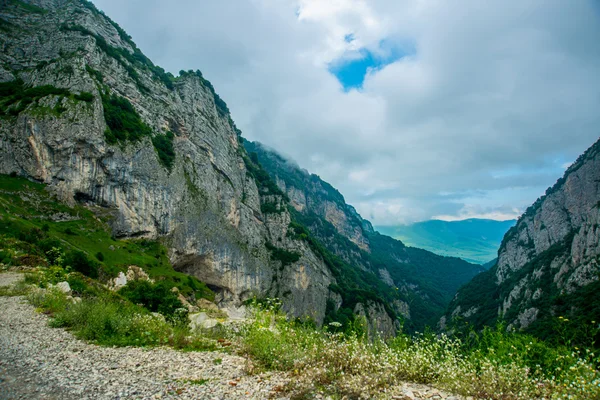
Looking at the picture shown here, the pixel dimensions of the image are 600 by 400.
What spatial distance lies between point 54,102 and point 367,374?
254 feet

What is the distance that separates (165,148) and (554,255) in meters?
137

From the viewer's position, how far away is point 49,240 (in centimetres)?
3581

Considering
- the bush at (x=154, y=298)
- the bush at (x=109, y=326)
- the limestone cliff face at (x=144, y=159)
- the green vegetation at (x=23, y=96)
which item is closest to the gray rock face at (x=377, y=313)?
the limestone cliff face at (x=144, y=159)

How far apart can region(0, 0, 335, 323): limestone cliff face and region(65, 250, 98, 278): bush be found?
962 inches

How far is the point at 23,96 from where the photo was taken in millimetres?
59500

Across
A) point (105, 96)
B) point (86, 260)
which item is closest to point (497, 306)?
point (86, 260)

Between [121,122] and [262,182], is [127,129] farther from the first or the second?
[262,182]

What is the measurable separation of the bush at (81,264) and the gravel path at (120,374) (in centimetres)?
2725

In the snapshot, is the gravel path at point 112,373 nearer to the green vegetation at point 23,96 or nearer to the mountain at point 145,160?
the mountain at point 145,160

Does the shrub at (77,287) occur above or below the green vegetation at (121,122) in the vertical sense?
below

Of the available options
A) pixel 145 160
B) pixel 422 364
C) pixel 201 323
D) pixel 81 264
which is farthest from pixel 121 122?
pixel 422 364

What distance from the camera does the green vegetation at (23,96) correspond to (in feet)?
183

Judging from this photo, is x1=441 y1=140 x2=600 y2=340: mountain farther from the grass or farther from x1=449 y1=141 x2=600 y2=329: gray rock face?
the grass

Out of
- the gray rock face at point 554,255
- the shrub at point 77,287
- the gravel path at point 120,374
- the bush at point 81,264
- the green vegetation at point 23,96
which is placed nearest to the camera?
the gravel path at point 120,374
